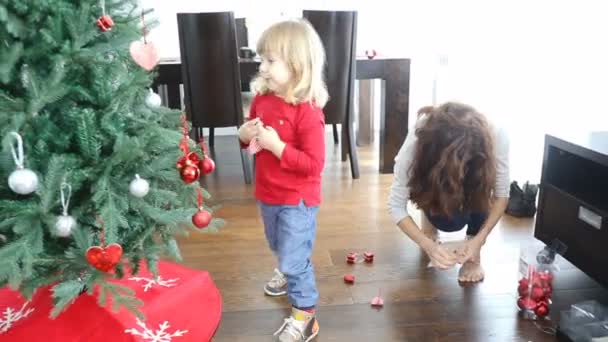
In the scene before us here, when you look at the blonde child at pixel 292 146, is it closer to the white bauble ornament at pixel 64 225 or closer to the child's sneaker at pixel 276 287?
the child's sneaker at pixel 276 287

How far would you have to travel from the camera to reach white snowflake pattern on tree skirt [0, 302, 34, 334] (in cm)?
125

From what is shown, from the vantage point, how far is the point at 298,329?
1509 millimetres

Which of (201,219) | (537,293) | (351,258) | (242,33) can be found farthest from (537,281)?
(242,33)

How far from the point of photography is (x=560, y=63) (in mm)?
2703

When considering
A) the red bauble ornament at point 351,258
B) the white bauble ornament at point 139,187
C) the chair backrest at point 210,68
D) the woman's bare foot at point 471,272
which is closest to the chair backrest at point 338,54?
the chair backrest at point 210,68

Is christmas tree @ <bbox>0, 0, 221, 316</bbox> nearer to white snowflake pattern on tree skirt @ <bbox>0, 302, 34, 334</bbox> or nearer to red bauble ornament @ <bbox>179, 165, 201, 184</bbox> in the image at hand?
red bauble ornament @ <bbox>179, 165, 201, 184</bbox>

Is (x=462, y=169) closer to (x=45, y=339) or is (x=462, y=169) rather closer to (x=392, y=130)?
(x=45, y=339)

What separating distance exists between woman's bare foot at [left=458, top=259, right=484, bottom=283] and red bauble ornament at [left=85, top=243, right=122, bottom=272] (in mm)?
1218

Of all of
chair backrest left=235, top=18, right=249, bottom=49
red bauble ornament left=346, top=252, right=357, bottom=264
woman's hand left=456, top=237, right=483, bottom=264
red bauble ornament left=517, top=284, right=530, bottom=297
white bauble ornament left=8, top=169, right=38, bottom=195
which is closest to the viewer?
white bauble ornament left=8, top=169, right=38, bottom=195

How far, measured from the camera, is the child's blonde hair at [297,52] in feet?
4.66

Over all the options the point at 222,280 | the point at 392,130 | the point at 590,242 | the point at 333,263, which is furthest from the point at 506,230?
the point at 222,280

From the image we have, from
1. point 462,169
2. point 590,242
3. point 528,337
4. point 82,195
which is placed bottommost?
point 528,337

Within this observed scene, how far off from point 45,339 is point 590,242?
4.93ft

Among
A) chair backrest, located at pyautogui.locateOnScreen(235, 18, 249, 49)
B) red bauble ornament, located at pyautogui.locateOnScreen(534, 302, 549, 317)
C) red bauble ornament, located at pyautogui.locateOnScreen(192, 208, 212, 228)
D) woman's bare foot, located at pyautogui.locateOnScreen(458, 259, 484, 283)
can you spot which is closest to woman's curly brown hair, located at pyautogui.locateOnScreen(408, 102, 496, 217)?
woman's bare foot, located at pyautogui.locateOnScreen(458, 259, 484, 283)
